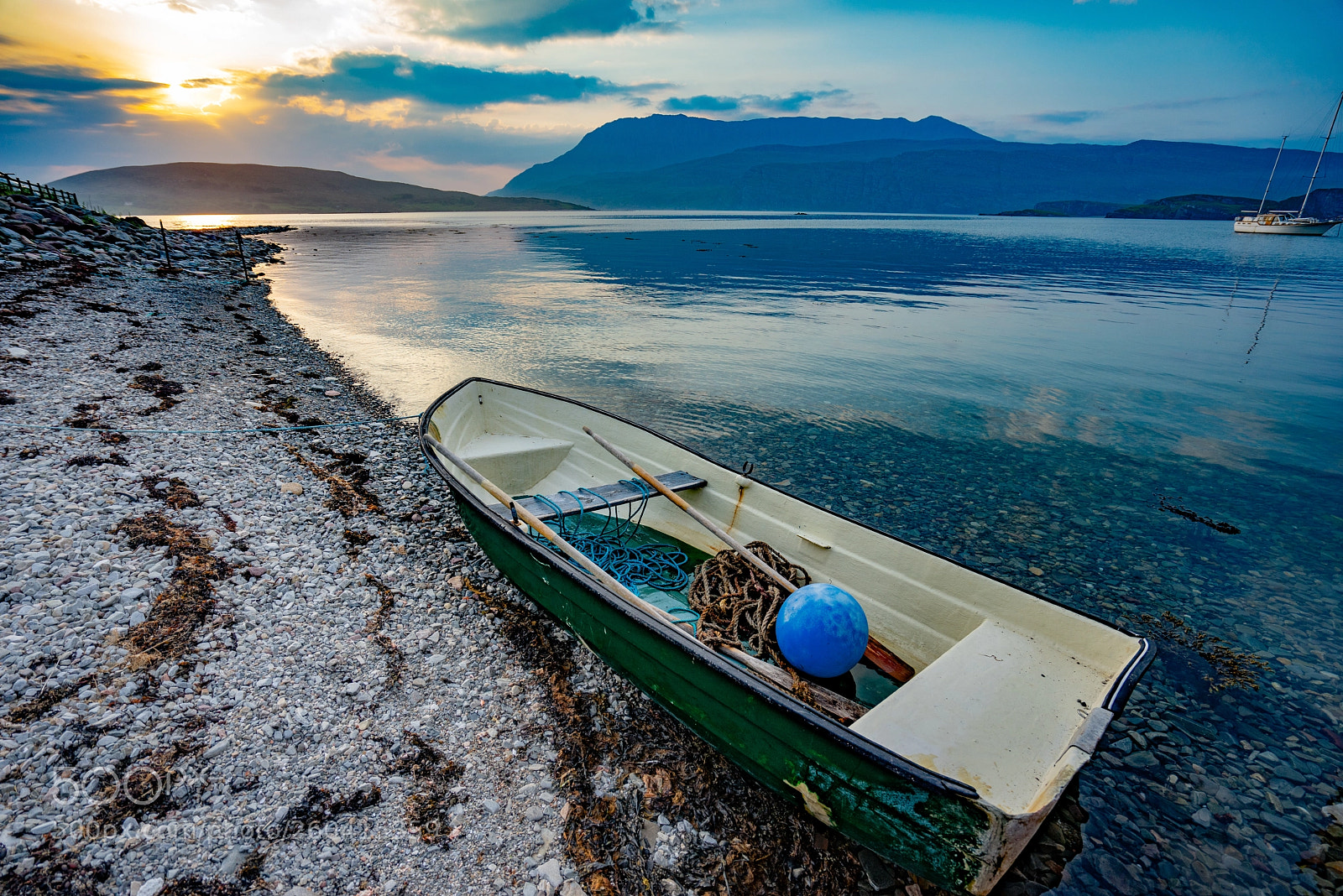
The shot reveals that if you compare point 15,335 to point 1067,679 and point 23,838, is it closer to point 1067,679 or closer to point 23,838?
point 23,838

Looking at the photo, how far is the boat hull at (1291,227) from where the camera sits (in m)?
86.8

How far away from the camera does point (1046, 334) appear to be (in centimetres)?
2345

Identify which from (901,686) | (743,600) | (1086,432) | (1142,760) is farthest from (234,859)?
(1086,432)

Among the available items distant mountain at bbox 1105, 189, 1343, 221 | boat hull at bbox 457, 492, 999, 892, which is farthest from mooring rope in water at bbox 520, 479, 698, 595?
distant mountain at bbox 1105, 189, 1343, 221

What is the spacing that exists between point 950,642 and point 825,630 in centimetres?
145

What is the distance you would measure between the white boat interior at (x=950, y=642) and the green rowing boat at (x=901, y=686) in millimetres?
13

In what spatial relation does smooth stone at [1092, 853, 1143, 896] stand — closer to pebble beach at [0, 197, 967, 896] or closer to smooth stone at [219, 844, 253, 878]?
pebble beach at [0, 197, 967, 896]

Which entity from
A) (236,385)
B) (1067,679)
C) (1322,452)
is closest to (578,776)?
(1067,679)

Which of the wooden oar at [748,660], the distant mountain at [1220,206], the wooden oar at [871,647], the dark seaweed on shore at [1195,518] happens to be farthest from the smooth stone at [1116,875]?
the distant mountain at [1220,206]

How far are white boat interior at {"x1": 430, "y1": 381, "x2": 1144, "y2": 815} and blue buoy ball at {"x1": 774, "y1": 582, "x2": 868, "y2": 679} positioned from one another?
506mm

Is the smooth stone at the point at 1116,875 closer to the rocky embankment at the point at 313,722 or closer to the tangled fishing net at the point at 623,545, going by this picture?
the rocky embankment at the point at 313,722

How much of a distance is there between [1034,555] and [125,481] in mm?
12640

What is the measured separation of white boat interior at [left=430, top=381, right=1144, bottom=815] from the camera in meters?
4.08

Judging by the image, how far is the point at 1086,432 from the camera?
1338cm
